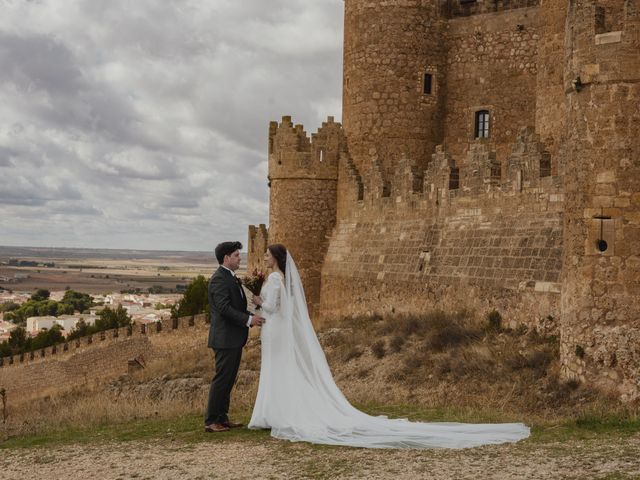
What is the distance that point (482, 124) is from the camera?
24.3 metres

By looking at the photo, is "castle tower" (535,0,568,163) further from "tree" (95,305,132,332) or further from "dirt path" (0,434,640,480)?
"tree" (95,305,132,332)

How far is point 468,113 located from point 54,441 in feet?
54.0

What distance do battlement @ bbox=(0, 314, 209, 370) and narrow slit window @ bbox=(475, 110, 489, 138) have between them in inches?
464

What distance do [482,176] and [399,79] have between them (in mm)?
6171

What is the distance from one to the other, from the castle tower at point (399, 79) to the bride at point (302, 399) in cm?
1393

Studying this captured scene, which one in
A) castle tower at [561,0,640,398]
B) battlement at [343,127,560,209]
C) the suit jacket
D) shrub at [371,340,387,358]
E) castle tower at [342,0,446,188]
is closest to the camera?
the suit jacket

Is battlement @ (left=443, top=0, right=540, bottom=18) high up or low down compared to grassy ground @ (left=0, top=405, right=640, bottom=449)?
up

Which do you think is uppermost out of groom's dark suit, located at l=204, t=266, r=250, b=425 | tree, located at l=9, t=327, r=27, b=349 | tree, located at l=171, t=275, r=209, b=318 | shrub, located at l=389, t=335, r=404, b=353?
groom's dark suit, located at l=204, t=266, r=250, b=425

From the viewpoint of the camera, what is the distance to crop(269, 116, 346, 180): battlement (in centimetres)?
2548

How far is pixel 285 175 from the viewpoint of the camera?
25750mm

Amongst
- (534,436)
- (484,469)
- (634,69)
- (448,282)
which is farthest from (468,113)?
(484,469)

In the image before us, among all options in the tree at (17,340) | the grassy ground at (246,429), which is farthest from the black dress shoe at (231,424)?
the tree at (17,340)

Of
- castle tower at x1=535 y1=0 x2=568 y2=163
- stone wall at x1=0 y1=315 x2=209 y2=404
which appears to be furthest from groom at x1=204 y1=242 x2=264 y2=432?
stone wall at x1=0 y1=315 x2=209 y2=404

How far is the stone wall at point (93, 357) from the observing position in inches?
1273
